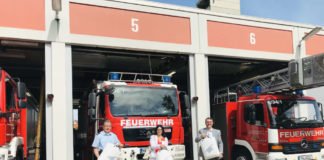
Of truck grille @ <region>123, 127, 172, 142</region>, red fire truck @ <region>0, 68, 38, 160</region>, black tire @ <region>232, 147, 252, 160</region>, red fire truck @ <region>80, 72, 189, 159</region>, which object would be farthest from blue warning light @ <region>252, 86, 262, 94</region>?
red fire truck @ <region>0, 68, 38, 160</region>

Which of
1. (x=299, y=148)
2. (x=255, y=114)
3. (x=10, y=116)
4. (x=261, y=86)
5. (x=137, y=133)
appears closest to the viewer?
(x=10, y=116)

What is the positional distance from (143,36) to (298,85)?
4.47 m

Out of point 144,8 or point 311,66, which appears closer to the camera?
point 311,66

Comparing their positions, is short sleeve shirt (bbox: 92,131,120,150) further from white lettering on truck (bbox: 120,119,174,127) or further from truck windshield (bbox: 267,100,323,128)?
truck windshield (bbox: 267,100,323,128)

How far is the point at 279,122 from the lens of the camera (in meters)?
9.65

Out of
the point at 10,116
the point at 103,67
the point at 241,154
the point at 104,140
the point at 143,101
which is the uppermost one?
the point at 103,67

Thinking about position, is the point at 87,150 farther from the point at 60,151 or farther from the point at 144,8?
the point at 144,8

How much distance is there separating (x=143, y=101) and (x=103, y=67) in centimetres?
792

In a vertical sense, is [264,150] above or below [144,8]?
below

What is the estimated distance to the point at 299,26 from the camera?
14.5 metres

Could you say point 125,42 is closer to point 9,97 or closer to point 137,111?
point 137,111

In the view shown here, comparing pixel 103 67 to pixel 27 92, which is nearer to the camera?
pixel 27 92

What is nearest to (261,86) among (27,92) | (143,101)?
(143,101)

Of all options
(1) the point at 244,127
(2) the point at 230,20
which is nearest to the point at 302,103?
(1) the point at 244,127
